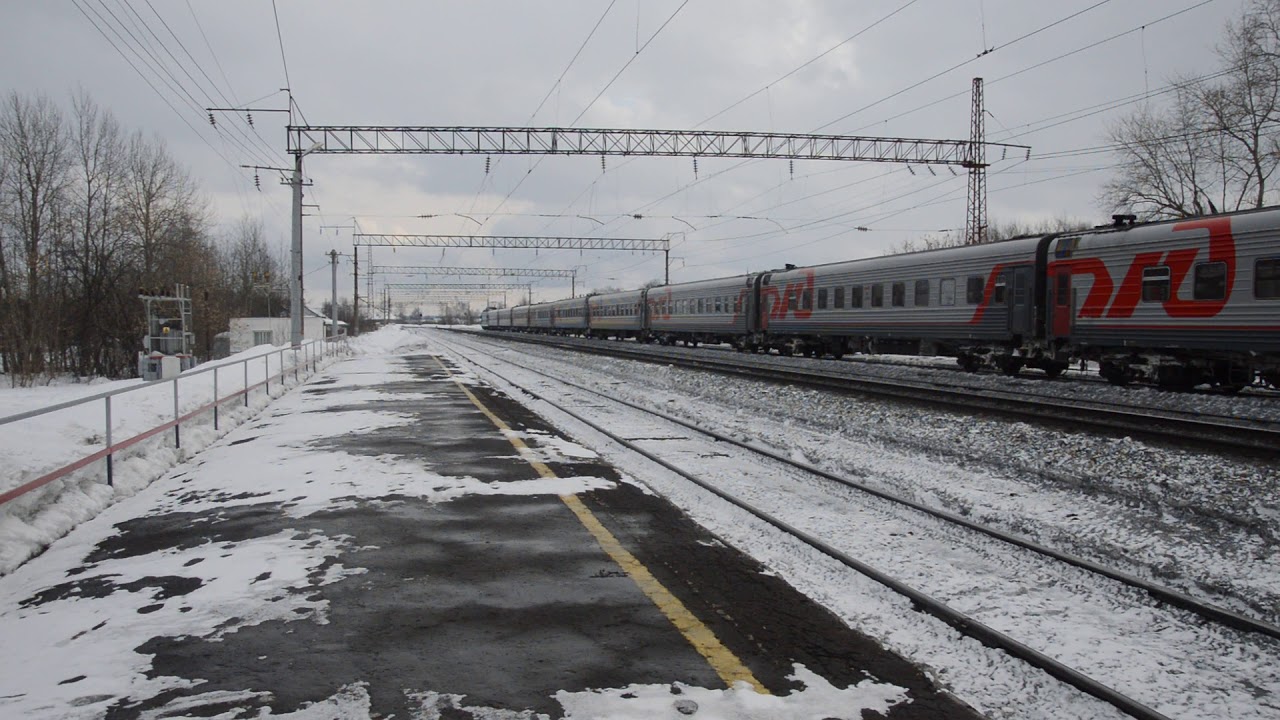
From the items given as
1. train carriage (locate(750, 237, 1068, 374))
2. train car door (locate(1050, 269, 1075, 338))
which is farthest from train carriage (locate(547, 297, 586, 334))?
train car door (locate(1050, 269, 1075, 338))

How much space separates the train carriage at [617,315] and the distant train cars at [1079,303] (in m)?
18.6

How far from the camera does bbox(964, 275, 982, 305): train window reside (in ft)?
68.9

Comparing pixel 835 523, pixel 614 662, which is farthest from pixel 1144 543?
pixel 614 662

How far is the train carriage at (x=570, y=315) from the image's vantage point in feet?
208

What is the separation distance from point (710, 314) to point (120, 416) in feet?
98.9

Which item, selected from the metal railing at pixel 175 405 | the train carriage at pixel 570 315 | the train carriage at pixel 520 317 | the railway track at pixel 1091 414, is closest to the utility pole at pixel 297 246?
the metal railing at pixel 175 405

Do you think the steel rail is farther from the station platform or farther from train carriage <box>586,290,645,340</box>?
train carriage <box>586,290,645,340</box>

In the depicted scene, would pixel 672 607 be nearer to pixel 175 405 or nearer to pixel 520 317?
pixel 175 405

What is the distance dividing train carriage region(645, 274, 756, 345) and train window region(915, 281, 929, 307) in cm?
1102

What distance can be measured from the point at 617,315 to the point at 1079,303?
1469 inches

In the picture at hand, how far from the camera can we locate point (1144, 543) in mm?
6238

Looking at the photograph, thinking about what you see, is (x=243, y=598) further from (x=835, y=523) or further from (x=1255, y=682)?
(x=1255, y=682)

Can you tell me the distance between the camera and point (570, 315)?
67.2 metres

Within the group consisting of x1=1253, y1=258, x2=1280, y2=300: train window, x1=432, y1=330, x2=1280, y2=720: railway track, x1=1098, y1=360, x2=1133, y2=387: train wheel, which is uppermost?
x1=1253, y1=258, x2=1280, y2=300: train window
